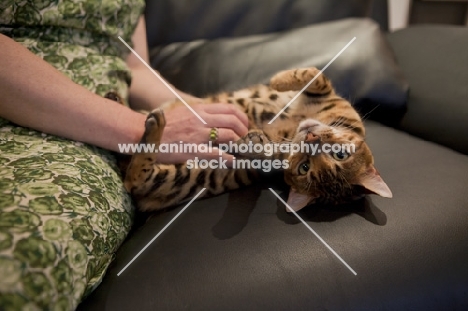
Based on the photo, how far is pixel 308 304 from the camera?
68 cm

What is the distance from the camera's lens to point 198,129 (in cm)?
98

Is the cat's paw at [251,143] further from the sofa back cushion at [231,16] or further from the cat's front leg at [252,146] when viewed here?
the sofa back cushion at [231,16]

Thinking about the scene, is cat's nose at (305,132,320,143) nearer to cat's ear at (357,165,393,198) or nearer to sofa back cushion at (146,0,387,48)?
cat's ear at (357,165,393,198)

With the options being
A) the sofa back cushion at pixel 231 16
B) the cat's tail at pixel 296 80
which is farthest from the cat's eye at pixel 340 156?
the sofa back cushion at pixel 231 16

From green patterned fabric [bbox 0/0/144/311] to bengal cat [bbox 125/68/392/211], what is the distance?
0.12 meters

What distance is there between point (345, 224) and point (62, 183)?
539mm

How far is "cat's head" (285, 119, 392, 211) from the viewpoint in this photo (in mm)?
964

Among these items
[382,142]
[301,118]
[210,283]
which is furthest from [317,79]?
[210,283]

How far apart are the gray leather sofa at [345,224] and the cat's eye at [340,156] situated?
8 cm

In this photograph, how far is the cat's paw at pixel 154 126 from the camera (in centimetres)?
91

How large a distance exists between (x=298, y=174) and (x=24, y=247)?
0.70 m

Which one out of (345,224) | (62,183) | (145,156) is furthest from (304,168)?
(62,183)

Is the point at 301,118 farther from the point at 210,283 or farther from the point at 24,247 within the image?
the point at 24,247

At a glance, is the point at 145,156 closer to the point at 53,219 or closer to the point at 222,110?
the point at 222,110
